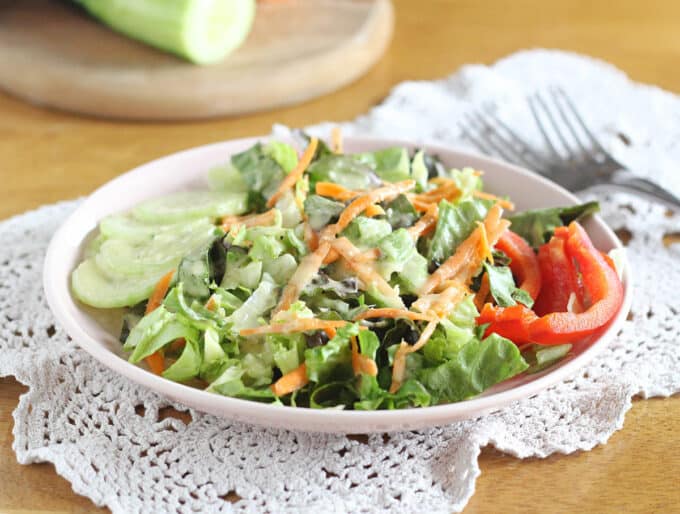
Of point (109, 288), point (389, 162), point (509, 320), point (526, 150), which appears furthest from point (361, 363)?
point (526, 150)

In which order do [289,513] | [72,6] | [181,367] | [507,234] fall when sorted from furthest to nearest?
[72,6]
[507,234]
[181,367]
[289,513]

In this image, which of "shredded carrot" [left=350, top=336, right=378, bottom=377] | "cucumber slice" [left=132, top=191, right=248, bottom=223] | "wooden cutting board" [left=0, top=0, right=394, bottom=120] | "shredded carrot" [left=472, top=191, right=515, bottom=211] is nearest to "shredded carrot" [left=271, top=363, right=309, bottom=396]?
"shredded carrot" [left=350, top=336, right=378, bottom=377]

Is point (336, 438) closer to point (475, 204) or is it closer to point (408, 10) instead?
point (475, 204)

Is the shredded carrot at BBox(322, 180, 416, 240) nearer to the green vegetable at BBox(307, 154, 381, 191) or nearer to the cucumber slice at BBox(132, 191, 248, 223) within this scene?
the green vegetable at BBox(307, 154, 381, 191)

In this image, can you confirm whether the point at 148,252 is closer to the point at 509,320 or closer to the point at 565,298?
the point at 509,320

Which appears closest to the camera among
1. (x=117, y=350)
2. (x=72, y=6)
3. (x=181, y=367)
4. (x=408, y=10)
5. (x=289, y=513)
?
(x=289, y=513)

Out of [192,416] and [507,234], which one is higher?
[507,234]

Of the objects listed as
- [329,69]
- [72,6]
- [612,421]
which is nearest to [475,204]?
[612,421]

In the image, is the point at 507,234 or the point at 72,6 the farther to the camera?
the point at 72,6
